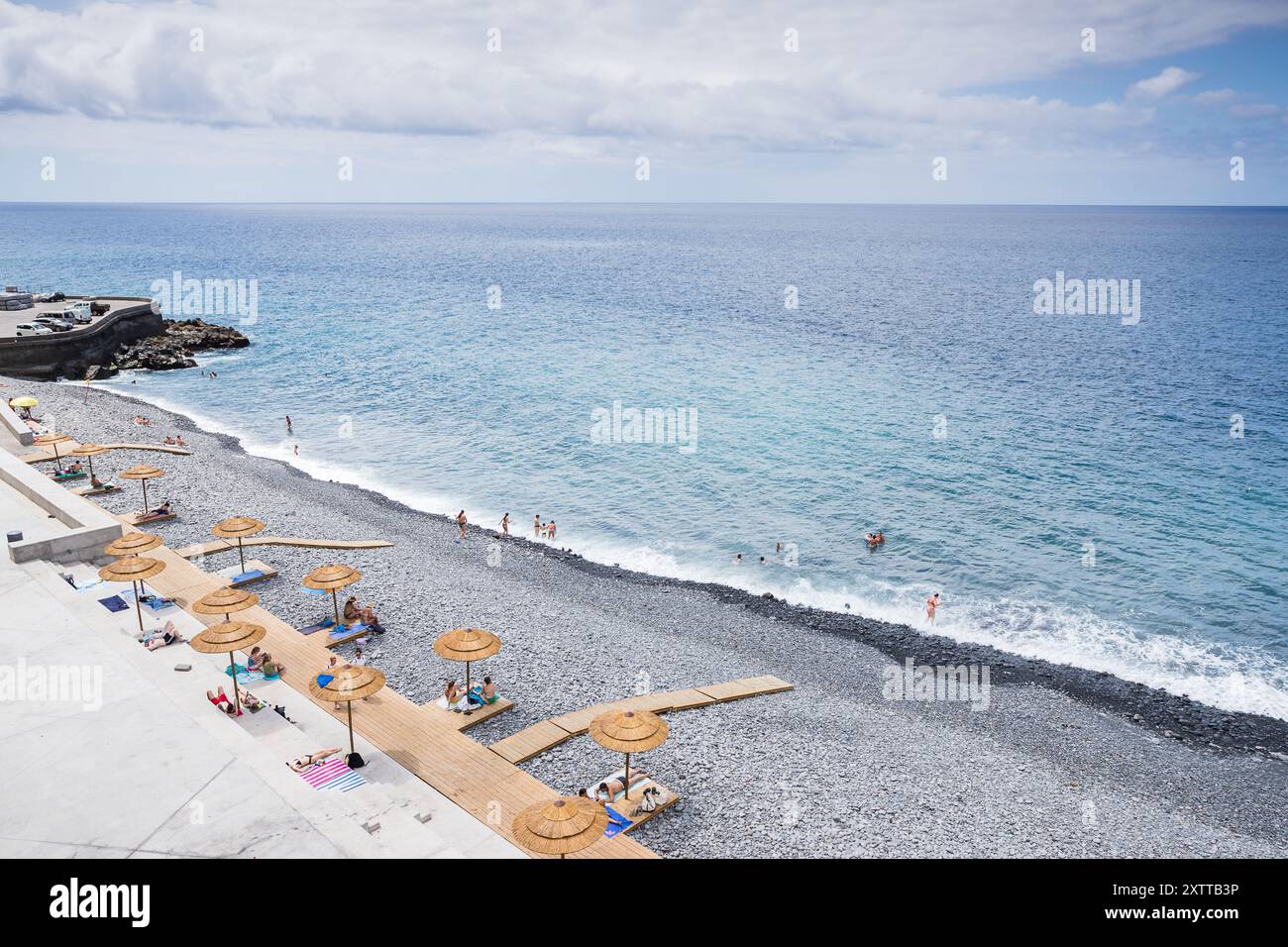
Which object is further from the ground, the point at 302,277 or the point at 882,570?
the point at 302,277

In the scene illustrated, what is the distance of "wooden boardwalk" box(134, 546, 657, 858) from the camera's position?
674 inches

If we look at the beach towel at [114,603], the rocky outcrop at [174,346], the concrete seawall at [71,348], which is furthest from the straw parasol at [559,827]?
the rocky outcrop at [174,346]

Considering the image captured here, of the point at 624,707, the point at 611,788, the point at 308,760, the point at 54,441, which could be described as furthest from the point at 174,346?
the point at 611,788

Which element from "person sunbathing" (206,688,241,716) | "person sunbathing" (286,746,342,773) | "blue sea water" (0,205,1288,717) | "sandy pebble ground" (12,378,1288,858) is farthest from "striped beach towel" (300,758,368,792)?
"blue sea water" (0,205,1288,717)

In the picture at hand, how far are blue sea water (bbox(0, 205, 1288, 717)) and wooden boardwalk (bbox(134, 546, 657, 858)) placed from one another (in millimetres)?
16948

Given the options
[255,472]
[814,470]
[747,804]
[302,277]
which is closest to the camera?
[747,804]

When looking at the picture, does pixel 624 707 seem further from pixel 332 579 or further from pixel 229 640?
pixel 332 579

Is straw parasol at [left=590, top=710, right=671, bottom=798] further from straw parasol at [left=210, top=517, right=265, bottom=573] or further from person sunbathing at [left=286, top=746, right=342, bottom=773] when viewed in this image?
straw parasol at [left=210, top=517, right=265, bottom=573]

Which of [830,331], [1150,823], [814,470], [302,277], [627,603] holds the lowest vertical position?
[1150,823]

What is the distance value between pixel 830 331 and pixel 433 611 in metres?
73.6

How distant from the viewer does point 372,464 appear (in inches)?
1980

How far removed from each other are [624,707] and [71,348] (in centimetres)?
6580
